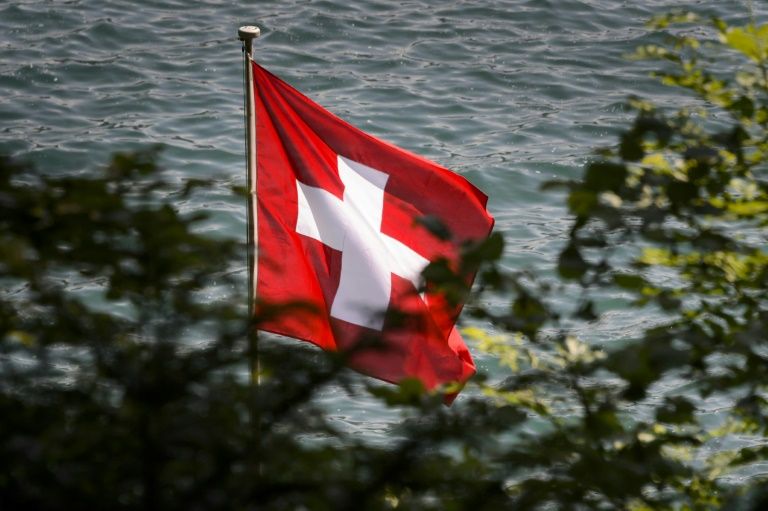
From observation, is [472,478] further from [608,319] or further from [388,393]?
[608,319]

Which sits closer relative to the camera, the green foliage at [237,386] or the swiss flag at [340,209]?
the green foliage at [237,386]

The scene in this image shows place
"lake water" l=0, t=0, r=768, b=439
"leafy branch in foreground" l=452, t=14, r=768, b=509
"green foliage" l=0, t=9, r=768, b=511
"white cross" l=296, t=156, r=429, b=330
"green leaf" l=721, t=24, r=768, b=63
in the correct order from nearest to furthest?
"green foliage" l=0, t=9, r=768, b=511
"leafy branch in foreground" l=452, t=14, r=768, b=509
"green leaf" l=721, t=24, r=768, b=63
"white cross" l=296, t=156, r=429, b=330
"lake water" l=0, t=0, r=768, b=439

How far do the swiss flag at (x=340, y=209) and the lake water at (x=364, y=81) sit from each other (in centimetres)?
356

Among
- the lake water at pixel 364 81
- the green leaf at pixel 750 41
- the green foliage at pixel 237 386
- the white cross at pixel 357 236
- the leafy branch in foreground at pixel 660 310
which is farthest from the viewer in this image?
the lake water at pixel 364 81

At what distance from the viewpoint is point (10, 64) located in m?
12.0

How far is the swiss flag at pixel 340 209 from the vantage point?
5.22m

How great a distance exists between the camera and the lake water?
10.3 m

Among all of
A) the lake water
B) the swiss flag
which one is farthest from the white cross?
the lake water

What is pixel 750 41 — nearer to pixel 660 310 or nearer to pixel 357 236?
pixel 660 310

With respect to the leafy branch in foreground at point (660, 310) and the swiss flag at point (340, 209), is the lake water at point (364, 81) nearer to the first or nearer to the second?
the swiss flag at point (340, 209)

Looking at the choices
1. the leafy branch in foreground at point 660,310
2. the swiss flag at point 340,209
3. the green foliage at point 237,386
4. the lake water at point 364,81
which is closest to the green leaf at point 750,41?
the leafy branch in foreground at point 660,310

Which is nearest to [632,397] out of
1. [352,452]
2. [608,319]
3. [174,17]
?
[352,452]

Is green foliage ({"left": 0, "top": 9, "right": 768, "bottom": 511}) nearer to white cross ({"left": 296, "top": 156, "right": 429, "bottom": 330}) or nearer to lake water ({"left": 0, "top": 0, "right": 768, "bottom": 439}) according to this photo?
white cross ({"left": 296, "top": 156, "right": 429, "bottom": 330})

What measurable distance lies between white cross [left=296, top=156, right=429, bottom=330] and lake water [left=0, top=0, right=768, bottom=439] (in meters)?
3.62
